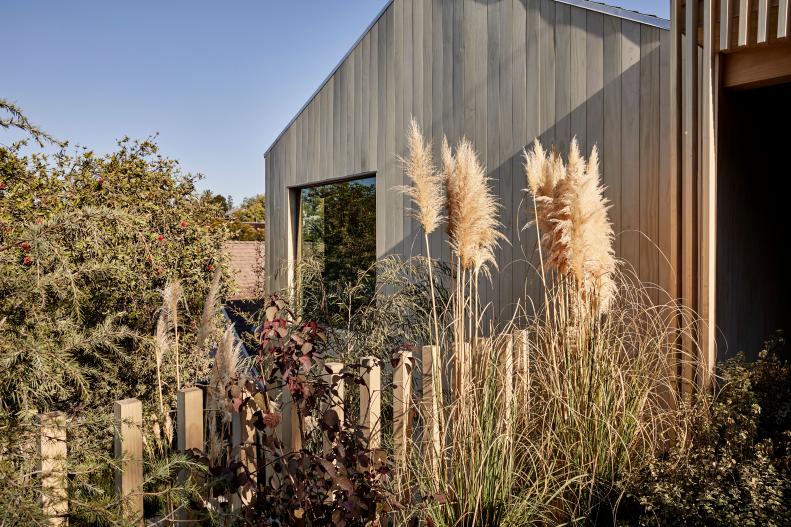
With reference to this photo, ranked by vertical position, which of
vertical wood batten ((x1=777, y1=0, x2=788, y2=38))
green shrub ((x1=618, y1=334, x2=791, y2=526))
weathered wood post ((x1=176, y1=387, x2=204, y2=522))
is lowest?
green shrub ((x1=618, y1=334, x2=791, y2=526))

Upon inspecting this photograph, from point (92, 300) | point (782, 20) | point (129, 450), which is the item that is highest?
point (782, 20)

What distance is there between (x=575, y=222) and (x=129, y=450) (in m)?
2.22

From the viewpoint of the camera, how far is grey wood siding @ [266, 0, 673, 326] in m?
3.96

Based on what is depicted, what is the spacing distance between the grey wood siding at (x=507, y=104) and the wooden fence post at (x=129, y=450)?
2150 mm

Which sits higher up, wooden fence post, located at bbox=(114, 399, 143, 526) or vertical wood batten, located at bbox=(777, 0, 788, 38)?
vertical wood batten, located at bbox=(777, 0, 788, 38)

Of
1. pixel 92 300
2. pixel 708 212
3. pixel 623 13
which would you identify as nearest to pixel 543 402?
pixel 708 212

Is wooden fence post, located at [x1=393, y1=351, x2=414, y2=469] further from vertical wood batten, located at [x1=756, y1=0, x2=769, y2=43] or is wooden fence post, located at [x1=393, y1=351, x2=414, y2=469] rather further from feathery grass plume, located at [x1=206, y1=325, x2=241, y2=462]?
vertical wood batten, located at [x1=756, y1=0, x2=769, y2=43]

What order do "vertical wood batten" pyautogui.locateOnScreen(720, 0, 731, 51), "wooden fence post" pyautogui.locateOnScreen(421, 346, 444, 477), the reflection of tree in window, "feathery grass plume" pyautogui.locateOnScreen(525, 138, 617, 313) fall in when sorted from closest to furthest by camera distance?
1. "wooden fence post" pyautogui.locateOnScreen(421, 346, 444, 477)
2. "feathery grass plume" pyautogui.locateOnScreen(525, 138, 617, 313)
3. "vertical wood batten" pyautogui.locateOnScreen(720, 0, 731, 51)
4. the reflection of tree in window

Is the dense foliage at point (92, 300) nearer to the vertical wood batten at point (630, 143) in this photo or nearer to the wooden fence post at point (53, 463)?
the wooden fence post at point (53, 463)

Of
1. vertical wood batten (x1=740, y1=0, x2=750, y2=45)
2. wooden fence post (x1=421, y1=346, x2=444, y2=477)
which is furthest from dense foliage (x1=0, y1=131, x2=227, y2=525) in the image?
vertical wood batten (x1=740, y1=0, x2=750, y2=45)

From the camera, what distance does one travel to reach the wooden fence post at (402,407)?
Answer: 98.0 inches

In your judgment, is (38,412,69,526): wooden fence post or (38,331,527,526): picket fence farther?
(38,331,527,526): picket fence

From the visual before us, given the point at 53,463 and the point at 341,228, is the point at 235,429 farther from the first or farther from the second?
the point at 341,228

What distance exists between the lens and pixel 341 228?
6910 millimetres
